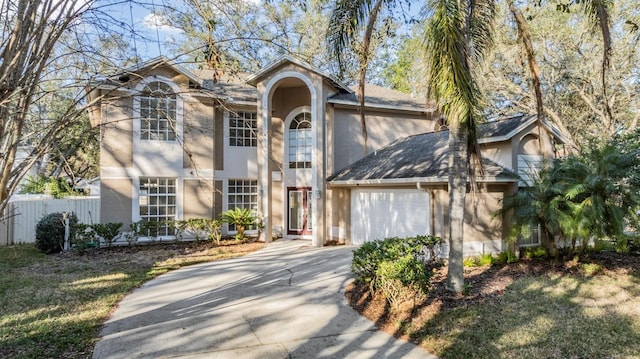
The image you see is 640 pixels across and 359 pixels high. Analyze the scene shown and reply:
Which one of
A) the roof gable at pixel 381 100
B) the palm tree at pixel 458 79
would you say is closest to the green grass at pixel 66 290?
the palm tree at pixel 458 79

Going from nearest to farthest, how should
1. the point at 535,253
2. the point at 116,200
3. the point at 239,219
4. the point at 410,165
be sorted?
1. the point at 535,253
2. the point at 410,165
3. the point at 116,200
4. the point at 239,219

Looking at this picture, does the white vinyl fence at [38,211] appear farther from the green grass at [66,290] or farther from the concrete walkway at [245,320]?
the concrete walkway at [245,320]

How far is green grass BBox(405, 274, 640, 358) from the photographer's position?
5.41 metres

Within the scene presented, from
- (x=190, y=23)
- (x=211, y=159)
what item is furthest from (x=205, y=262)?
(x=190, y=23)

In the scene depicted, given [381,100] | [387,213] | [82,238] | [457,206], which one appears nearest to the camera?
[457,206]


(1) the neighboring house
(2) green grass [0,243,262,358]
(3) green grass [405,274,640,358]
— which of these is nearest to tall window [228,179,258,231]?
(1) the neighboring house

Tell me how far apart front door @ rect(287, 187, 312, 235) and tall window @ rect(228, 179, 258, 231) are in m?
1.63

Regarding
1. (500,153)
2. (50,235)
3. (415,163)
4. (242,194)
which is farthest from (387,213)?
(50,235)

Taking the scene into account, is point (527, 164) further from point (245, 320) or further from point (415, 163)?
point (245, 320)

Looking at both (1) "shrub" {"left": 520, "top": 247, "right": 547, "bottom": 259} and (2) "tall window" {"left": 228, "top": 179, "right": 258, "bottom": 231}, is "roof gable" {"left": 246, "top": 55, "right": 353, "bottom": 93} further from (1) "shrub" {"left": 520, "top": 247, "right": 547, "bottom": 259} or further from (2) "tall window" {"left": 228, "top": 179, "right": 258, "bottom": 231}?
(1) "shrub" {"left": 520, "top": 247, "right": 547, "bottom": 259}

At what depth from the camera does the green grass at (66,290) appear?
5820 mm

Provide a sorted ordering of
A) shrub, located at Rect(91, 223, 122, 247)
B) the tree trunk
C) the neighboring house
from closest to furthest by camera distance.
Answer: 1. the tree trunk
2. the neighboring house
3. shrub, located at Rect(91, 223, 122, 247)

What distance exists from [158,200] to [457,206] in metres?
12.5

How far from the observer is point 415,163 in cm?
1347
